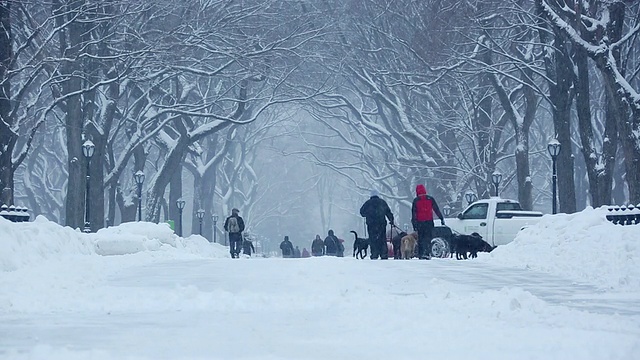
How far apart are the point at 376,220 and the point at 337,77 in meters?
23.1

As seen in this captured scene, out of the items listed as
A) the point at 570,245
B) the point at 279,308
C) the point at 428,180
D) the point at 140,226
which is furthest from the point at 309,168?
the point at 279,308

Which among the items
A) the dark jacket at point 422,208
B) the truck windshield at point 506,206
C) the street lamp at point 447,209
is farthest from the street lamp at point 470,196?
the dark jacket at point 422,208

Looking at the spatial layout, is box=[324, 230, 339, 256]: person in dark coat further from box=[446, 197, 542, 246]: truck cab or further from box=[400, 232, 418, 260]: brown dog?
box=[400, 232, 418, 260]: brown dog

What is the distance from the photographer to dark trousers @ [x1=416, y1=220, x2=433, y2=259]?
25.8 meters

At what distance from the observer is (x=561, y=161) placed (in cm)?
3259

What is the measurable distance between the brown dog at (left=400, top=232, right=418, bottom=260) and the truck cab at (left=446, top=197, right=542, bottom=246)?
→ 4.65 meters

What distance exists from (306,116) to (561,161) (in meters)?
50.1

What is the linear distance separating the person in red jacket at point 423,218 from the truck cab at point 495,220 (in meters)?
6.62

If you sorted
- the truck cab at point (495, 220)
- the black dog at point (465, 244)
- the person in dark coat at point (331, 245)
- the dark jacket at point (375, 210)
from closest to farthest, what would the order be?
the dark jacket at point (375, 210), the black dog at point (465, 244), the truck cab at point (495, 220), the person in dark coat at point (331, 245)

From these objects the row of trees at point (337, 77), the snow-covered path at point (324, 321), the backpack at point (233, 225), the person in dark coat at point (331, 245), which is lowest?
the snow-covered path at point (324, 321)

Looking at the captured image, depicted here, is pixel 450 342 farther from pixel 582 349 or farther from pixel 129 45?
pixel 129 45

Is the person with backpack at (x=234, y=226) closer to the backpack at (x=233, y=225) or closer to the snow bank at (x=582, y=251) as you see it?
the backpack at (x=233, y=225)

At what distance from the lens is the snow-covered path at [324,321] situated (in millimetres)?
8078

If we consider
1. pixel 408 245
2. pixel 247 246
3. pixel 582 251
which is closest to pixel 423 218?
pixel 408 245
